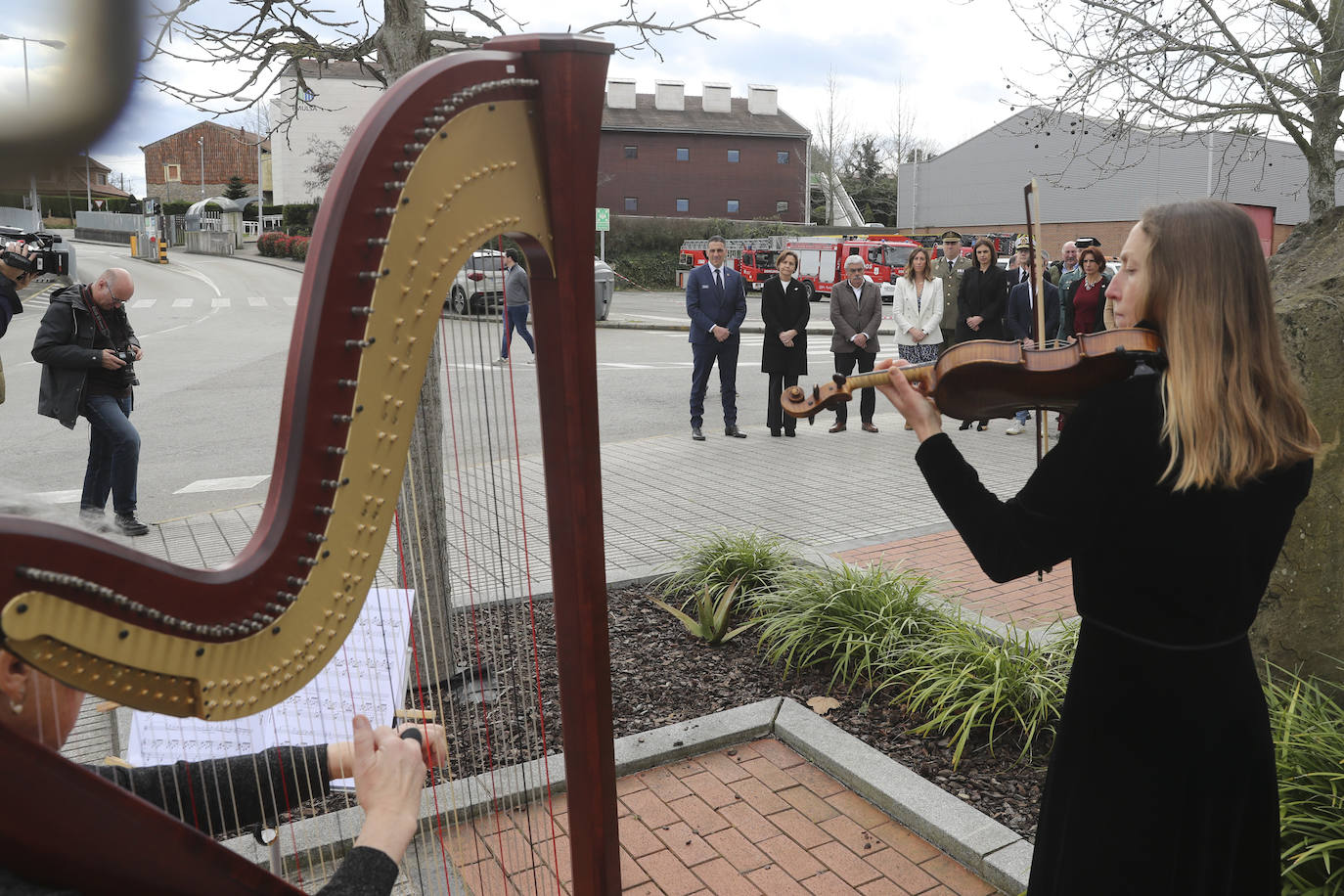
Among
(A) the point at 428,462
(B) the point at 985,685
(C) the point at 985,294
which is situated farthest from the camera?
(C) the point at 985,294

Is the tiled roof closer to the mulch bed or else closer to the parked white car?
the mulch bed

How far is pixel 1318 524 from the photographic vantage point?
364cm

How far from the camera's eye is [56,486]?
28.2 ft

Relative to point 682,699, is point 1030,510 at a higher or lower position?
higher

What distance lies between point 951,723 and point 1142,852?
193 centimetres

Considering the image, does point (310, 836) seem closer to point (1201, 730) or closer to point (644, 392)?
point (1201, 730)

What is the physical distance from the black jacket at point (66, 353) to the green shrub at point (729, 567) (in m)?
4.10

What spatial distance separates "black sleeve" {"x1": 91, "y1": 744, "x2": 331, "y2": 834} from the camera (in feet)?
6.41

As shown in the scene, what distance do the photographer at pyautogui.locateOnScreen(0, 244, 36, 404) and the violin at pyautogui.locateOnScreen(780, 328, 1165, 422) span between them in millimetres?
6689

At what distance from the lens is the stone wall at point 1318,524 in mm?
3631

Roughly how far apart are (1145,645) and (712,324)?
29.9 ft

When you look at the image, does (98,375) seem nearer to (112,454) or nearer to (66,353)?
(66,353)

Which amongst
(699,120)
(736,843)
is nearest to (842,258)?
(699,120)

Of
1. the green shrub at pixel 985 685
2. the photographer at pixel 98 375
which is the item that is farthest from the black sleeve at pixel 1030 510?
the photographer at pixel 98 375
